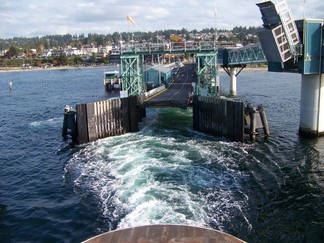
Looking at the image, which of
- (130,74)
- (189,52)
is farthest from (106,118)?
(189,52)

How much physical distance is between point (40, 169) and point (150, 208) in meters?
13.4

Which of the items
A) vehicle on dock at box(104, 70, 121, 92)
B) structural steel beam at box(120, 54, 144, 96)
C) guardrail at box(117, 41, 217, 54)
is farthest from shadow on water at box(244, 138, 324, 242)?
vehicle on dock at box(104, 70, 121, 92)

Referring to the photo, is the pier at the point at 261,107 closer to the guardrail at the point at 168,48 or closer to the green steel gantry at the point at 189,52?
the green steel gantry at the point at 189,52

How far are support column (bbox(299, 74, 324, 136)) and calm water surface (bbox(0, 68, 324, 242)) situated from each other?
1230 mm

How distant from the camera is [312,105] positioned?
34.4 meters

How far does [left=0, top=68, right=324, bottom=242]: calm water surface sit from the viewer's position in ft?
63.2

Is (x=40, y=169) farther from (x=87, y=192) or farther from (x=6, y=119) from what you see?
(x=6, y=119)

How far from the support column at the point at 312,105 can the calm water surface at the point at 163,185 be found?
123 centimetres

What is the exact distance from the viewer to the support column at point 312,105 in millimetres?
34000

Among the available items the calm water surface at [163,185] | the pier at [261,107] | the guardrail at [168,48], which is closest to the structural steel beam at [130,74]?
the guardrail at [168,48]

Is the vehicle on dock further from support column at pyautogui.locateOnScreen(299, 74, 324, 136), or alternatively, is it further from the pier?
support column at pyautogui.locateOnScreen(299, 74, 324, 136)

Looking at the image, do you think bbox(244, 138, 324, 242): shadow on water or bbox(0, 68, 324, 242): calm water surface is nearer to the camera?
bbox(244, 138, 324, 242): shadow on water

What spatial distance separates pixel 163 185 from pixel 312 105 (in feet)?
61.0

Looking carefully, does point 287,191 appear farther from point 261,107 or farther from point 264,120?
point 264,120
